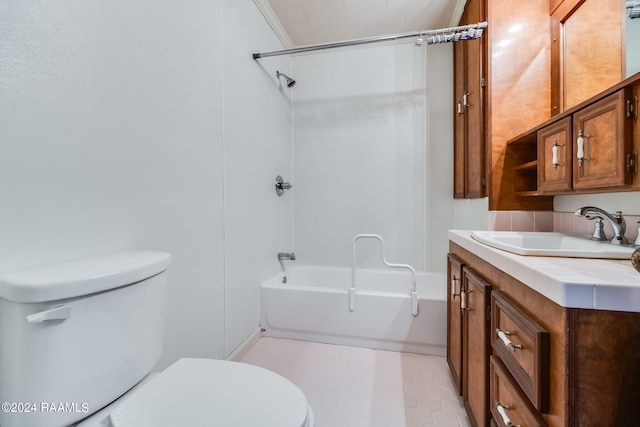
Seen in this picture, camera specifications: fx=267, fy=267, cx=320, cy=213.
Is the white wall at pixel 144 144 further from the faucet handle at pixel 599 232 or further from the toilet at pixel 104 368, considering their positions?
the faucet handle at pixel 599 232

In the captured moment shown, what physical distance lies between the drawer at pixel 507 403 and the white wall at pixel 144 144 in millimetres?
1276

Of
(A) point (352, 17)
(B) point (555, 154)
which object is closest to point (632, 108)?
(B) point (555, 154)

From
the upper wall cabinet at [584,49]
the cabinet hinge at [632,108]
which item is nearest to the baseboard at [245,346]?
the cabinet hinge at [632,108]

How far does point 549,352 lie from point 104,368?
1.08 m

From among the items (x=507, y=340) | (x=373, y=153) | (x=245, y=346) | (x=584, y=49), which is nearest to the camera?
(x=507, y=340)

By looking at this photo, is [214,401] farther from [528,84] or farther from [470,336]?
[528,84]

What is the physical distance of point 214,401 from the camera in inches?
27.5

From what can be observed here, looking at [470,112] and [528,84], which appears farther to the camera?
[470,112]

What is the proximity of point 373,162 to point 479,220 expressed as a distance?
1083 mm

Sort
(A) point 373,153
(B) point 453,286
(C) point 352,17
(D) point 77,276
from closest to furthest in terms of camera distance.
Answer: (D) point 77,276 → (B) point 453,286 → (C) point 352,17 → (A) point 373,153

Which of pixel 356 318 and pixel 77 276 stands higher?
pixel 77 276

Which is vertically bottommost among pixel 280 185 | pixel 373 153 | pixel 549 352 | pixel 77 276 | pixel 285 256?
pixel 285 256

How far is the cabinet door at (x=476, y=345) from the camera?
0.93m

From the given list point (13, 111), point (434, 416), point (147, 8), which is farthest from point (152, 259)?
point (434, 416)
